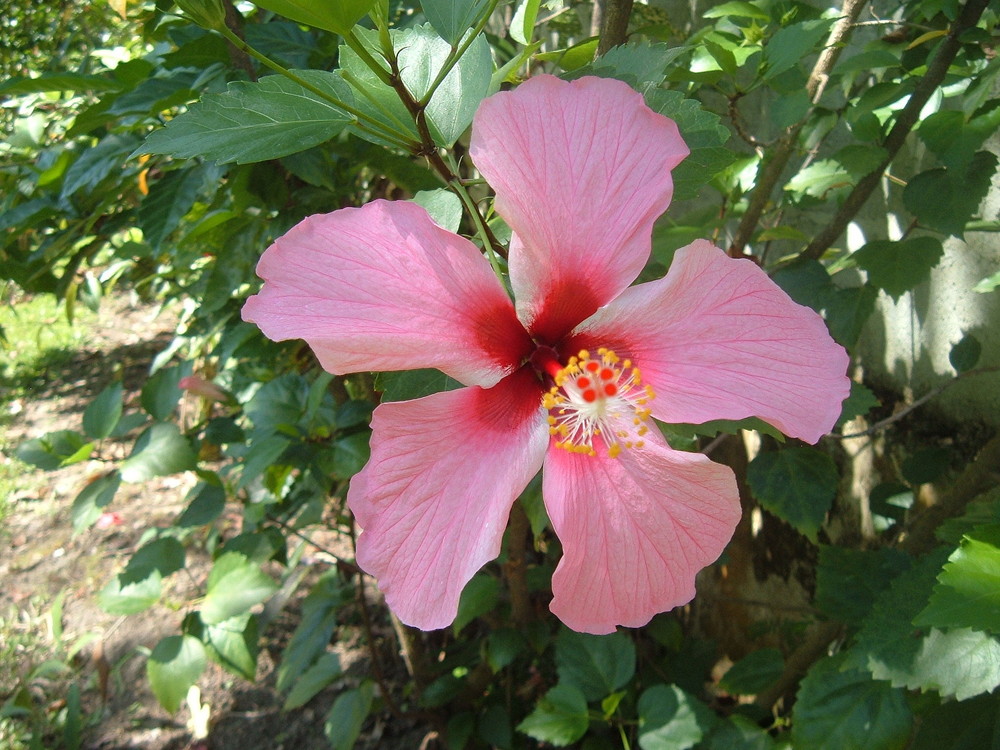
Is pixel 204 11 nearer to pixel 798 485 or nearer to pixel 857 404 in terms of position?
pixel 857 404

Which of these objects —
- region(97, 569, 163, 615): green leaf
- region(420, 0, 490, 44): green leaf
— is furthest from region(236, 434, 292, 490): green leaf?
region(420, 0, 490, 44): green leaf

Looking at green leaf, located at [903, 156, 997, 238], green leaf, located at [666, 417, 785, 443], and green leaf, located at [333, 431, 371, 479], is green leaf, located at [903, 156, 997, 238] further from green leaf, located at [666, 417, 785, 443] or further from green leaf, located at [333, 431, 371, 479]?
green leaf, located at [333, 431, 371, 479]

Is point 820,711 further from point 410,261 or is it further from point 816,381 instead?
point 410,261

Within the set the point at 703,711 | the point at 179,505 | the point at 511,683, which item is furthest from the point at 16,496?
the point at 703,711

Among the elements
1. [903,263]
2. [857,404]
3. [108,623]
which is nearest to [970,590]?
[857,404]

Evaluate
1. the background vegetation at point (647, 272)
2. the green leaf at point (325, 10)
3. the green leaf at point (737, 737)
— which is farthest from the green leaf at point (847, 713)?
the green leaf at point (325, 10)

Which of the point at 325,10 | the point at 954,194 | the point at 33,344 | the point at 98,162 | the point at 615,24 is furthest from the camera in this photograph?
the point at 33,344

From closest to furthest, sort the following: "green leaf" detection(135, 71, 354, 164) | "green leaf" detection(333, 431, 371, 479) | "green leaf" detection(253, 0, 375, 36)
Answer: "green leaf" detection(253, 0, 375, 36) < "green leaf" detection(135, 71, 354, 164) < "green leaf" detection(333, 431, 371, 479)
